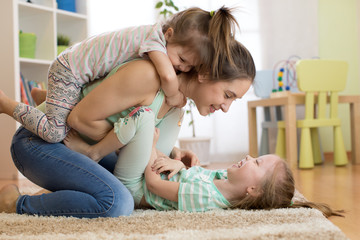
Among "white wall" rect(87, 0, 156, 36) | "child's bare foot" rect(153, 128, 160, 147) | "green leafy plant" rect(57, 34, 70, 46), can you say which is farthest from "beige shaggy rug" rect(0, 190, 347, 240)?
"white wall" rect(87, 0, 156, 36)

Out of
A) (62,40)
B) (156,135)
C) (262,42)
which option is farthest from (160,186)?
(262,42)

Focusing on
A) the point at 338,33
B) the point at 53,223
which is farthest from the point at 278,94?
the point at 53,223

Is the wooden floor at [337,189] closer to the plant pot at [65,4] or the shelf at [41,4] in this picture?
the shelf at [41,4]

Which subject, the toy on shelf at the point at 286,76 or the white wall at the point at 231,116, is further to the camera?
the white wall at the point at 231,116

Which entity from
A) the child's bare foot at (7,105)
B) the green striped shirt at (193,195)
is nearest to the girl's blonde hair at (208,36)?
the green striped shirt at (193,195)

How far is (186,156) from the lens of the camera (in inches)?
65.8

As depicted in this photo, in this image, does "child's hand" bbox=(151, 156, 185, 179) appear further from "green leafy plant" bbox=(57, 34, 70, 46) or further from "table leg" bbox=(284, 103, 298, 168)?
"green leafy plant" bbox=(57, 34, 70, 46)

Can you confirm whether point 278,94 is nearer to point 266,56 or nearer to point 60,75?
point 266,56

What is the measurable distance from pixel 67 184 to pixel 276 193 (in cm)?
69

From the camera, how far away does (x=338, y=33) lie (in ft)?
12.9

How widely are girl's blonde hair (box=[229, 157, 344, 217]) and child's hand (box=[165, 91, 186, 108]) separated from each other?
393mm

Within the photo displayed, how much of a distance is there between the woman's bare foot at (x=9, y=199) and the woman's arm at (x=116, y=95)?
12.5 inches

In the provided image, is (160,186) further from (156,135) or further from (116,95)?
(116,95)

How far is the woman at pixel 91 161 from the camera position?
51.2 inches
